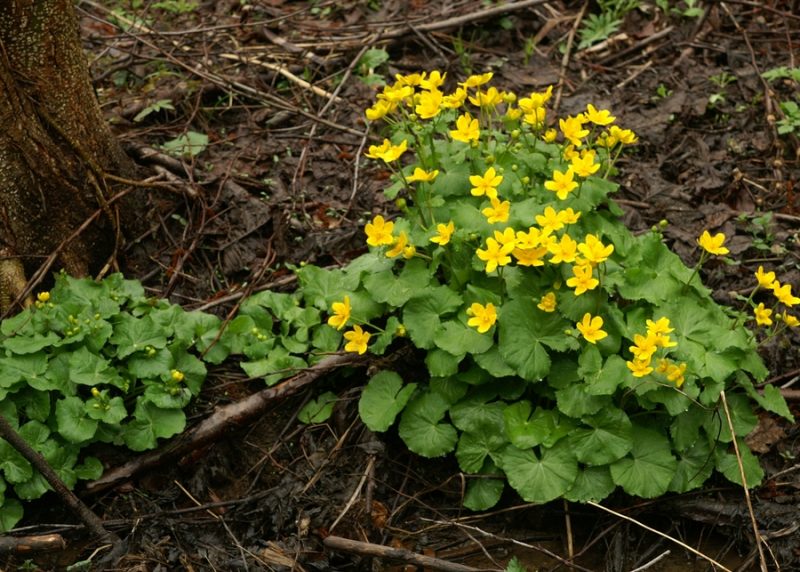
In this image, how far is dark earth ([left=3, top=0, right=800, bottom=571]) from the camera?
10.0ft

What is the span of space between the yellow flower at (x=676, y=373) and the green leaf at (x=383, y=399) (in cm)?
92

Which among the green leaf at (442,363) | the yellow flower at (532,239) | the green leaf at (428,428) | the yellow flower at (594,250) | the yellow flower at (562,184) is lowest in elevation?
the green leaf at (428,428)

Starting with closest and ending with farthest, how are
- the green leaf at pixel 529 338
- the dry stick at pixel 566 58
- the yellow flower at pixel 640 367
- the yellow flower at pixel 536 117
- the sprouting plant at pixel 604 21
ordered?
the yellow flower at pixel 640 367
the green leaf at pixel 529 338
the yellow flower at pixel 536 117
the dry stick at pixel 566 58
the sprouting plant at pixel 604 21

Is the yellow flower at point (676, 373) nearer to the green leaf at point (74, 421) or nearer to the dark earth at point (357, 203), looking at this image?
the dark earth at point (357, 203)

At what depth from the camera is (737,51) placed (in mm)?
5156

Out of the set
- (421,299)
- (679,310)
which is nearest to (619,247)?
(679,310)

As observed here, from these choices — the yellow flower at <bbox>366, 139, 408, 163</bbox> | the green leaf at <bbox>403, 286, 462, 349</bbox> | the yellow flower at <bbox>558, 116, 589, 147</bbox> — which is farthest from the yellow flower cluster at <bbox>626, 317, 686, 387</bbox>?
the yellow flower at <bbox>366, 139, 408, 163</bbox>

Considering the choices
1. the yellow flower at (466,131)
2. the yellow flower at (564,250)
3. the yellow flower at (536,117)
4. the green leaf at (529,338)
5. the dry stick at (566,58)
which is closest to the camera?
the yellow flower at (564,250)

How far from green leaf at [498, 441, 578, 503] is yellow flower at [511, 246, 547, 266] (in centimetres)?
64

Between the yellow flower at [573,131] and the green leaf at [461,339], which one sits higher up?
the yellow flower at [573,131]

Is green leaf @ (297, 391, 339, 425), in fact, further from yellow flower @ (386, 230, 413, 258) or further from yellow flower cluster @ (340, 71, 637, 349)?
yellow flower @ (386, 230, 413, 258)

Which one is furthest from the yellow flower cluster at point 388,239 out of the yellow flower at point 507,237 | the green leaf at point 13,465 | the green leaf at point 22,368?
the green leaf at point 13,465

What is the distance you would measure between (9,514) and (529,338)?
1929 millimetres

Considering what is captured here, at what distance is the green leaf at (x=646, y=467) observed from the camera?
9.45ft
